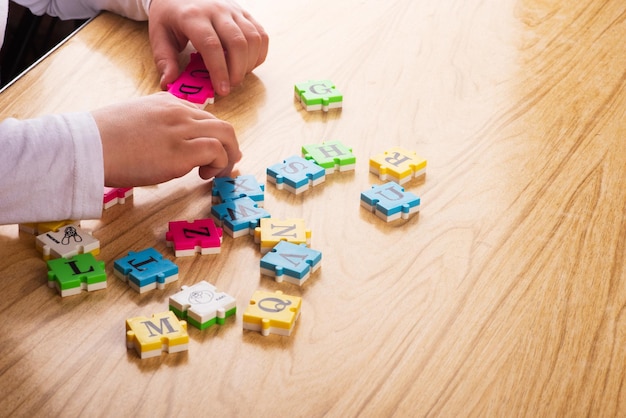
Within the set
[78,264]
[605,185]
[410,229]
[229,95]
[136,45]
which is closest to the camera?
[78,264]

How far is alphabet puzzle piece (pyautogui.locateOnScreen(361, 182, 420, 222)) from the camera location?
98cm

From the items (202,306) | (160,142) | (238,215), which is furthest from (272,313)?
(160,142)

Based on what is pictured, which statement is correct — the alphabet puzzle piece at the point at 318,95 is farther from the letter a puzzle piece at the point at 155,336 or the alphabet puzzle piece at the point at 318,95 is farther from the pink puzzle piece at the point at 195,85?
the letter a puzzle piece at the point at 155,336

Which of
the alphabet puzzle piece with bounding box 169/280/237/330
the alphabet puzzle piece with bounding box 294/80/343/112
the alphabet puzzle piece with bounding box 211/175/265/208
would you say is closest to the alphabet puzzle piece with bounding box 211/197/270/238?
the alphabet puzzle piece with bounding box 211/175/265/208

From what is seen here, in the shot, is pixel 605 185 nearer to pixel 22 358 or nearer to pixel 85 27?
pixel 22 358

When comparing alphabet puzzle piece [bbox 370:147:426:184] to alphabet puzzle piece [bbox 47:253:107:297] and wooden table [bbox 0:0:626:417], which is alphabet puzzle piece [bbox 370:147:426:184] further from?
alphabet puzzle piece [bbox 47:253:107:297]

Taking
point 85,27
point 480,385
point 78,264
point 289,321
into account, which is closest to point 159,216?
point 78,264

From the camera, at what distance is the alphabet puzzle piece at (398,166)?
1062 mm

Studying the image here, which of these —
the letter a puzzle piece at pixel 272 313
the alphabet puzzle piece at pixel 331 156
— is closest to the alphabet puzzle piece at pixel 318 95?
the alphabet puzzle piece at pixel 331 156

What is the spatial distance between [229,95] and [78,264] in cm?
49

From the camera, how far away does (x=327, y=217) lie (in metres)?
0.99

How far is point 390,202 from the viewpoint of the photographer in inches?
39.1

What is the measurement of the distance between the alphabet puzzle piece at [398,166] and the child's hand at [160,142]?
187mm

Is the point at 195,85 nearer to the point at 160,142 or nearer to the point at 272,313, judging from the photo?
the point at 160,142
